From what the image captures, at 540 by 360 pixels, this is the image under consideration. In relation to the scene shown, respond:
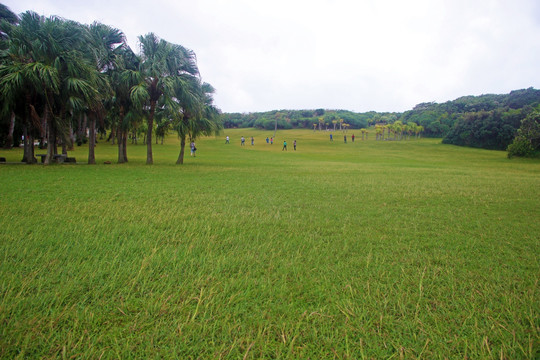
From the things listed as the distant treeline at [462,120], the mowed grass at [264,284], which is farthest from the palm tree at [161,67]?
the mowed grass at [264,284]

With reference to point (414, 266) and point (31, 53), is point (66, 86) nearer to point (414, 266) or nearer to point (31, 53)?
point (31, 53)

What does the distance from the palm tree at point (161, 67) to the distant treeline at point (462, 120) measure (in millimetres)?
6345

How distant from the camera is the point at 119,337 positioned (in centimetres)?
254

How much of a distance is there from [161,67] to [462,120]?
6753cm

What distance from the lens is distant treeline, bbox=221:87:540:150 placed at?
183 ft

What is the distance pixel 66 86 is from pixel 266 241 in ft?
61.7

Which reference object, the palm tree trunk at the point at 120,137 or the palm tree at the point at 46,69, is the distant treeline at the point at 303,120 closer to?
the palm tree trunk at the point at 120,137

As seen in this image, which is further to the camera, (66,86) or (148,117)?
(148,117)

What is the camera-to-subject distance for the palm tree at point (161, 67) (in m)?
19.3

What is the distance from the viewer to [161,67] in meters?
19.6

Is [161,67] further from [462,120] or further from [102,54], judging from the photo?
[462,120]

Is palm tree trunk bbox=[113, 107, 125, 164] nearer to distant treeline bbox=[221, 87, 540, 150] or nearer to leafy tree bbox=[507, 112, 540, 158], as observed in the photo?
distant treeline bbox=[221, 87, 540, 150]

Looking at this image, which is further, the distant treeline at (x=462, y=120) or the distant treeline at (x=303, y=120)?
the distant treeline at (x=303, y=120)

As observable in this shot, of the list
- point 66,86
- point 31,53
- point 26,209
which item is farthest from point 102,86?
point 26,209
